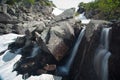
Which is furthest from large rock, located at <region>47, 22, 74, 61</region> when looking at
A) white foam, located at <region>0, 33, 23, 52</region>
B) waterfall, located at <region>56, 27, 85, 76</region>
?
white foam, located at <region>0, 33, 23, 52</region>

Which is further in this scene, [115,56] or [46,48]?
[46,48]

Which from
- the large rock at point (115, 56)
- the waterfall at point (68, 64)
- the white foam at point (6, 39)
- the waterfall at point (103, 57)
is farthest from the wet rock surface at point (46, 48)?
the white foam at point (6, 39)

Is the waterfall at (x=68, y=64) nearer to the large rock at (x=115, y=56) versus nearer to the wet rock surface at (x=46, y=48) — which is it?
the wet rock surface at (x=46, y=48)

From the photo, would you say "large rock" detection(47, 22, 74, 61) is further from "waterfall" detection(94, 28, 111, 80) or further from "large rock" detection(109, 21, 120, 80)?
"large rock" detection(109, 21, 120, 80)

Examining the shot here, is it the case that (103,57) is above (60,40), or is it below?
below

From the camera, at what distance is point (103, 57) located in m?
18.5

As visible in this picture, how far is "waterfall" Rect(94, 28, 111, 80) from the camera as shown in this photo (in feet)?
58.7

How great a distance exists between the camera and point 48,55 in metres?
22.0

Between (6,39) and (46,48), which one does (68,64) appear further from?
(6,39)

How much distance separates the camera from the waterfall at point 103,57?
58.7 ft

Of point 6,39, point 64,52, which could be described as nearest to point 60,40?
point 64,52

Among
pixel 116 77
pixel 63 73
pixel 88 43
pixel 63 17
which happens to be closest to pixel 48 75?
pixel 63 73

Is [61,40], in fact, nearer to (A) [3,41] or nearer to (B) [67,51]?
(B) [67,51]

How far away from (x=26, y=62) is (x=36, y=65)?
1635mm
